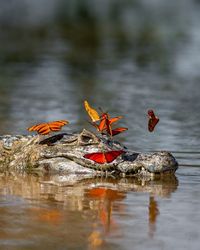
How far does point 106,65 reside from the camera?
16.9 metres

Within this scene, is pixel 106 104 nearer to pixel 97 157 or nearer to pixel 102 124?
pixel 102 124

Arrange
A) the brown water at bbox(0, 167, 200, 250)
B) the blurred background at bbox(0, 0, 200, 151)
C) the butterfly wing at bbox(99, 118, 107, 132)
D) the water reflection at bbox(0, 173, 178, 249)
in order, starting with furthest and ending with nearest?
the blurred background at bbox(0, 0, 200, 151) → the butterfly wing at bbox(99, 118, 107, 132) → the water reflection at bbox(0, 173, 178, 249) → the brown water at bbox(0, 167, 200, 250)

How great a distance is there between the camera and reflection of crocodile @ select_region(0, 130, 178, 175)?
301 inches

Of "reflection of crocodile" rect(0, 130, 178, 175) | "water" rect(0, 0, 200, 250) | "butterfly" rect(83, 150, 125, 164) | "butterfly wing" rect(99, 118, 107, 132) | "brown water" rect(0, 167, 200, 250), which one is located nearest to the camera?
"brown water" rect(0, 167, 200, 250)

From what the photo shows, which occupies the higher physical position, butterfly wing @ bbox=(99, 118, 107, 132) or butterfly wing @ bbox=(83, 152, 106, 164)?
butterfly wing @ bbox=(99, 118, 107, 132)

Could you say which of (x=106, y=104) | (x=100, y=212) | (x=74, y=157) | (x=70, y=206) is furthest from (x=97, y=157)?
(x=106, y=104)

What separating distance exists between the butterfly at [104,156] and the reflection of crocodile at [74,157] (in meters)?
0.25

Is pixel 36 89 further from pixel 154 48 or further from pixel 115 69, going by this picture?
pixel 154 48

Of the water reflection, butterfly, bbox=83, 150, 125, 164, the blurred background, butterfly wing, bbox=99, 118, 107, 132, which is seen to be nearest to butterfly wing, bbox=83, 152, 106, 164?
butterfly, bbox=83, 150, 125, 164

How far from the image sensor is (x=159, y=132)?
33.0ft

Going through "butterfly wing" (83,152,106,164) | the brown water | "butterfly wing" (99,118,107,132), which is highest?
"butterfly wing" (99,118,107,132)

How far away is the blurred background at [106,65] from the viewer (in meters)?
11.0

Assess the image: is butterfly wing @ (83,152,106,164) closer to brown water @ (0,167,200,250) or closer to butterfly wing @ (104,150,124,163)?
butterfly wing @ (104,150,124,163)

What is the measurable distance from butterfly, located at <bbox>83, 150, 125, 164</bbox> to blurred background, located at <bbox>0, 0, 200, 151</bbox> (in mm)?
1699
